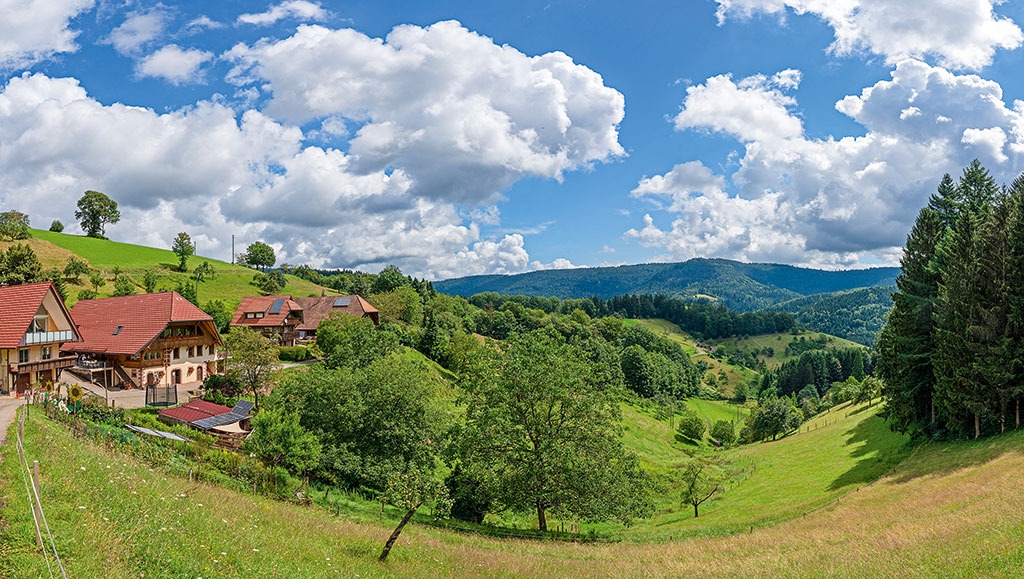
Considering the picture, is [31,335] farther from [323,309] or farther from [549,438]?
[323,309]

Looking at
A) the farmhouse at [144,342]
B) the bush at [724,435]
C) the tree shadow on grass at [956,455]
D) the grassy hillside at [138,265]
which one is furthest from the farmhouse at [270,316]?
the tree shadow on grass at [956,455]

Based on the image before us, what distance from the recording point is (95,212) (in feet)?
467

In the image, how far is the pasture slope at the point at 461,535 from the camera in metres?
11.0

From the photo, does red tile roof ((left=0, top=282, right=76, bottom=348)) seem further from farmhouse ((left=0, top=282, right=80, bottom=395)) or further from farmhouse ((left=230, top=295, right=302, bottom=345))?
farmhouse ((left=230, top=295, right=302, bottom=345))

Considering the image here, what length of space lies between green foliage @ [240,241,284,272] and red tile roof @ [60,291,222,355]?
109283mm

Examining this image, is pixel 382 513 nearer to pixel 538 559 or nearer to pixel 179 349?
pixel 538 559

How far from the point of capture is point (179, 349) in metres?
51.6

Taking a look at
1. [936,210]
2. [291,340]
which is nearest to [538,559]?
[936,210]

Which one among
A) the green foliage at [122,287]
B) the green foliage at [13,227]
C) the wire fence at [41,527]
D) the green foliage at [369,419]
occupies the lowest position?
the green foliage at [369,419]

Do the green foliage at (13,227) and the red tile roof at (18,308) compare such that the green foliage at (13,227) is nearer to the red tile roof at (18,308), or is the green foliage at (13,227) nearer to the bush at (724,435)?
the red tile roof at (18,308)

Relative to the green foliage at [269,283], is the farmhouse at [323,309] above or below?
below

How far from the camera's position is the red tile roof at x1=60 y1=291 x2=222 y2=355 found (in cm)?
4866

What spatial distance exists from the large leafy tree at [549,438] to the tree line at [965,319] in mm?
25838

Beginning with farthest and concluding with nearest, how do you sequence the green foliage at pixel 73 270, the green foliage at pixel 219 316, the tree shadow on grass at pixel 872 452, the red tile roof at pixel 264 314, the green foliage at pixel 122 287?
the green foliage at pixel 73 270
the red tile roof at pixel 264 314
the green foliage at pixel 122 287
the green foliage at pixel 219 316
the tree shadow on grass at pixel 872 452
